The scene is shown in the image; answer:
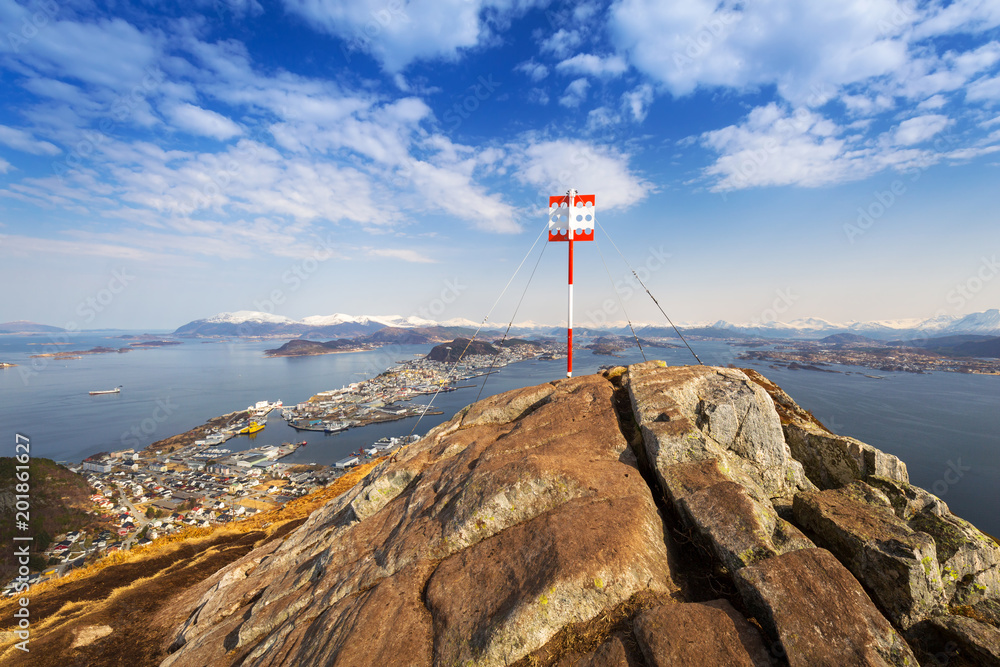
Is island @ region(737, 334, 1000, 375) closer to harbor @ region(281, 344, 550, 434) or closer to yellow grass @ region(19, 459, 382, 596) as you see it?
harbor @ region(281, 344, 550, 434)

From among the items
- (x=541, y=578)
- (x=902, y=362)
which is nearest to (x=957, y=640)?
(x=541, y=578)

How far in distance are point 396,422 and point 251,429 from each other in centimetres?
2331

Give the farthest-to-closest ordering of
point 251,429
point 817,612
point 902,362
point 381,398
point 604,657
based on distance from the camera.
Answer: point 902,362
point 381,398
point 251,429
point 604,657
point 817,612

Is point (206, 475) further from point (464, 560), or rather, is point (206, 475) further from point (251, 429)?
point (464, 560)

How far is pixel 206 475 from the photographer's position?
42062 millimetres

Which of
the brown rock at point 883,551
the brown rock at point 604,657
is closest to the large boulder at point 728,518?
the brown rock at point 883,551

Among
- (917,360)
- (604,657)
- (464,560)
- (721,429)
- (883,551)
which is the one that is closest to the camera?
(604,657)

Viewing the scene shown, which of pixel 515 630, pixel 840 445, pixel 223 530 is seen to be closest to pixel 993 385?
pixel 840 445

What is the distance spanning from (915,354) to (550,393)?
16130cm

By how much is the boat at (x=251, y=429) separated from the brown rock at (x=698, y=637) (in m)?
71.0

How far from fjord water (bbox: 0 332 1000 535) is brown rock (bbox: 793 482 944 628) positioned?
37.8 meters

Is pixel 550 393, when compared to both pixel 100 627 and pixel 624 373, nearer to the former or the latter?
pixel 624 373

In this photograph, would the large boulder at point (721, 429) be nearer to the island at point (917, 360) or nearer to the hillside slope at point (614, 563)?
the hillside slope at point (614, 563)

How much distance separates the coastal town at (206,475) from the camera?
27.6 meters
